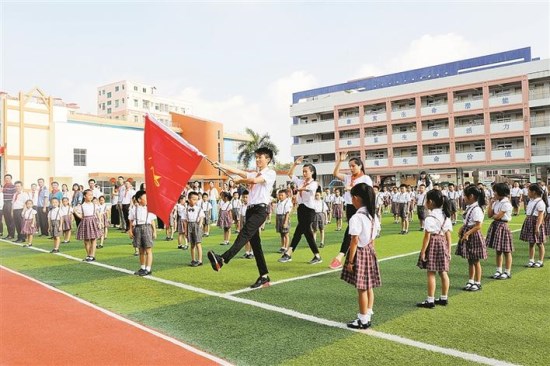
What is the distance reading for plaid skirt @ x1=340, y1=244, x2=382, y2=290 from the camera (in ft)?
14.8

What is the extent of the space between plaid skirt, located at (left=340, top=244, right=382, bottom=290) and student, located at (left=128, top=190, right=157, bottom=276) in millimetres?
4552

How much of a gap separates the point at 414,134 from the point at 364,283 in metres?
39.0

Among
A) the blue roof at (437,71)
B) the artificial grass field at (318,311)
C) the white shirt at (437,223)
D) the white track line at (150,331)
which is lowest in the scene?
the white track line at (150,331)

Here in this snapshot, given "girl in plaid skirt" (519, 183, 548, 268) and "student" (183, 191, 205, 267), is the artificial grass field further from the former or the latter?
"girl in plaid skirt" (519, 183, 548, 268)

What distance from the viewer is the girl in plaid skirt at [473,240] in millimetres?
6301

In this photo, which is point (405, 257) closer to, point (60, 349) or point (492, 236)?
point (492, 236)

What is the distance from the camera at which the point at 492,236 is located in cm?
716

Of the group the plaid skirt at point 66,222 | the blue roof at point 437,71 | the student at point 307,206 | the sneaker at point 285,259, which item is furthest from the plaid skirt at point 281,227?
the blue roof at point 437,71

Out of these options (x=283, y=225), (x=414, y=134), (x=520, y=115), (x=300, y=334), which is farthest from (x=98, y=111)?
(x=300, y=334)

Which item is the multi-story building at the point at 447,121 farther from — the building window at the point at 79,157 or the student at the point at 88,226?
the student at the point at 88,226

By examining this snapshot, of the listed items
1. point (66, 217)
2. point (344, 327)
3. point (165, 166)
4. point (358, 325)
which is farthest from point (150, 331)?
point (66, 217)

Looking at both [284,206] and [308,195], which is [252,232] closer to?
[308,195]

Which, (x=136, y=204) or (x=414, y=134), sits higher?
(x=414, y=134)

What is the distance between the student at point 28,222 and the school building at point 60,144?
15.9m
